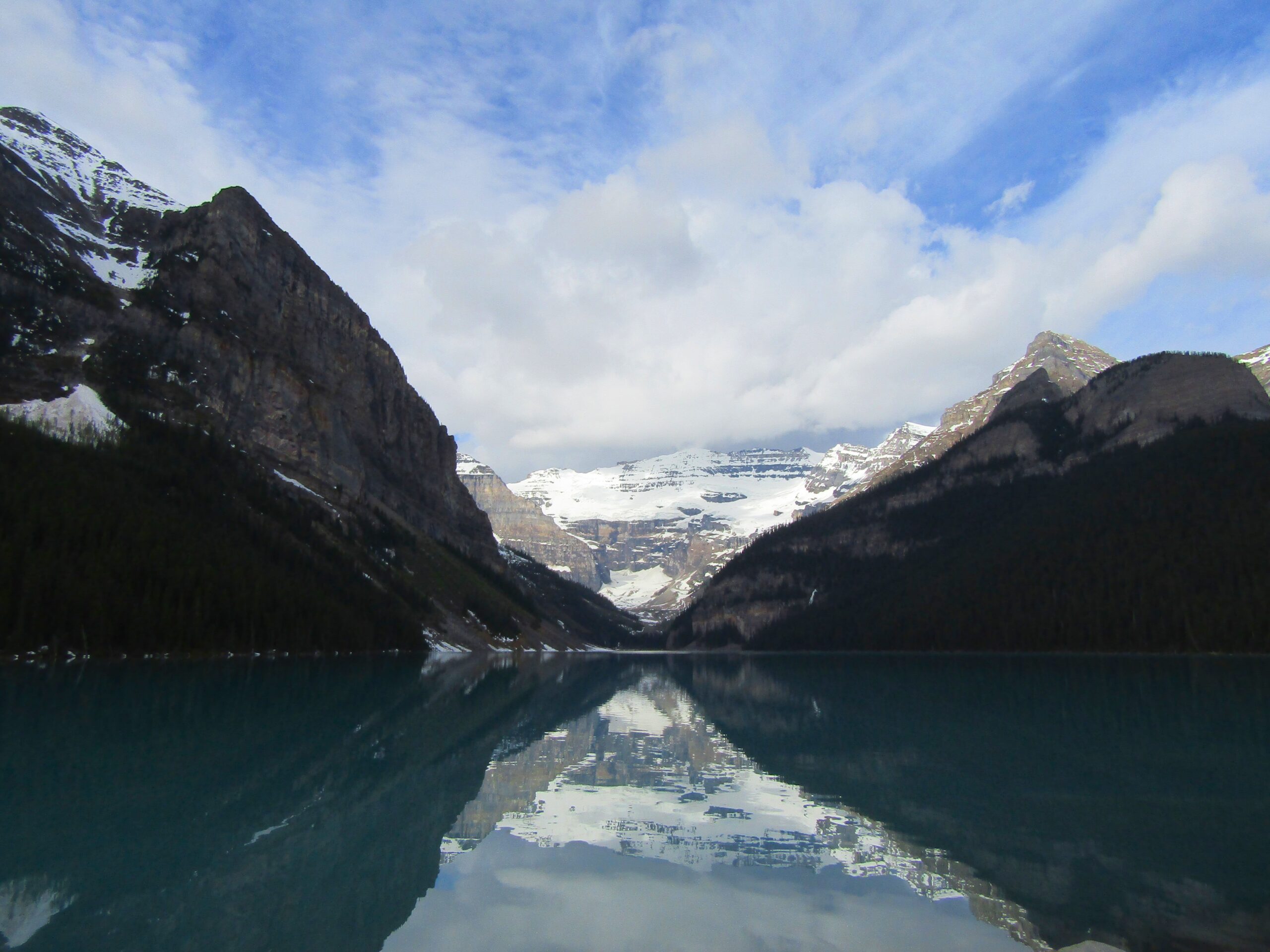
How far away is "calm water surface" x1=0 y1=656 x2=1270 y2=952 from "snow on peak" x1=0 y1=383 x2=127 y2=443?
247 feet

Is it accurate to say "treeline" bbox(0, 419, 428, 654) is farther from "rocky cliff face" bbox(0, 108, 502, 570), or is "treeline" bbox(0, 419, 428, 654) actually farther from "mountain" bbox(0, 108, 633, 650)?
"rocky cliff face" bbox(0, 108, 502, 570)

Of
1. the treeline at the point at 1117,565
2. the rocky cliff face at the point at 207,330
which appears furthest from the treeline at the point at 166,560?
the treeline at the point at 1117,565

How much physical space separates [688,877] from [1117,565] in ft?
407

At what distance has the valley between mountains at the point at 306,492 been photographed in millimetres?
77750

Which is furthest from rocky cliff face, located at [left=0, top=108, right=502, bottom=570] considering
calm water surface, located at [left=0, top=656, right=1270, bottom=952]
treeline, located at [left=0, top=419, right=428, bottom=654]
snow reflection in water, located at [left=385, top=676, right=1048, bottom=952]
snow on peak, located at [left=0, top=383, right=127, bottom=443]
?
snow reflection in water, located at [left=385, top=676, right=1048, bottom=952]

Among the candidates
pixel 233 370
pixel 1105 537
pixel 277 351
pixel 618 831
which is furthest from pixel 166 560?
pixel 1105 537

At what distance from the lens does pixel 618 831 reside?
1848 cm

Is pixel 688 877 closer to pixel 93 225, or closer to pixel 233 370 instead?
pixel 233 370

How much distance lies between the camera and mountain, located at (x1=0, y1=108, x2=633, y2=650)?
382ft

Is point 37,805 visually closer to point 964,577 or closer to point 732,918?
point 732,918

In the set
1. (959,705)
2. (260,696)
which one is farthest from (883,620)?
(260,696)

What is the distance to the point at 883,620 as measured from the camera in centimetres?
16538

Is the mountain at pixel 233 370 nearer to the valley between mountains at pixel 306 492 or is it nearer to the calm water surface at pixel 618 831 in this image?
the valley between mountains at pixel 306 492

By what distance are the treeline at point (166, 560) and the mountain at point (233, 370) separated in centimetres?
108
